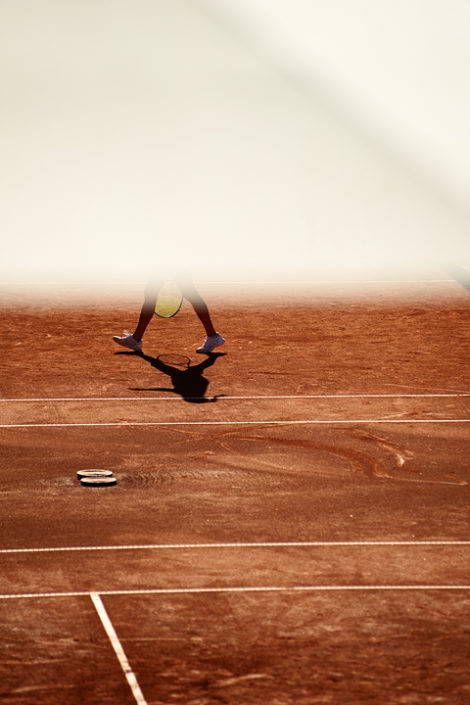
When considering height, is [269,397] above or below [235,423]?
above

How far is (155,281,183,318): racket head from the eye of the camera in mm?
12198

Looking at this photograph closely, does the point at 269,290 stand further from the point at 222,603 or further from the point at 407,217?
the point at 407,217

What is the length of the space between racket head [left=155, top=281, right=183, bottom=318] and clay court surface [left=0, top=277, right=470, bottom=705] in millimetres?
615

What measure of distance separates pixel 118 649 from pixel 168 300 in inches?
293

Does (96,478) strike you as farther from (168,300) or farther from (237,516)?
(168,300)

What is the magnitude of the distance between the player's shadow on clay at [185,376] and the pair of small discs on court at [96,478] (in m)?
2.46

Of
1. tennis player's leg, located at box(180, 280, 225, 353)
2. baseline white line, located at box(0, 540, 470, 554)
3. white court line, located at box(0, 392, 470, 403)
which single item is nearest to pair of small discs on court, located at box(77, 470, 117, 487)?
baseline white line, located at box(0, 540, 470, 554)

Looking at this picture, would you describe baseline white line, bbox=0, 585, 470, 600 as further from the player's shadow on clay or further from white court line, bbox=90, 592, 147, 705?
the player's shadow on clay

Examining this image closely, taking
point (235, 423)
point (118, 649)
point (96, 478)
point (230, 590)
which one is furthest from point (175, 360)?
point (118, 649)

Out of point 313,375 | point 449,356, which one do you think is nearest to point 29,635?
point 313,375

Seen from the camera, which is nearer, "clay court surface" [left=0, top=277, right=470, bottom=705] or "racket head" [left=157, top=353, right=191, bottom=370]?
"clay court surface" [left=0, top=277, right=470, bottom=705]

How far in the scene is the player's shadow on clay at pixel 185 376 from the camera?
10.9 m

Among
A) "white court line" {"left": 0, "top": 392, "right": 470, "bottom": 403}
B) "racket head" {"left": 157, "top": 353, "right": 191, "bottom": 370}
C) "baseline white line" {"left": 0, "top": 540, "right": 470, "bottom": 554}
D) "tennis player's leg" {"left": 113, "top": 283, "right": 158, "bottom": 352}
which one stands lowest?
"baseline white line" {"left": 0, "top": 540, "right": 470, "bottom": 554}

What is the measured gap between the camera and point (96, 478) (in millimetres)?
8211
